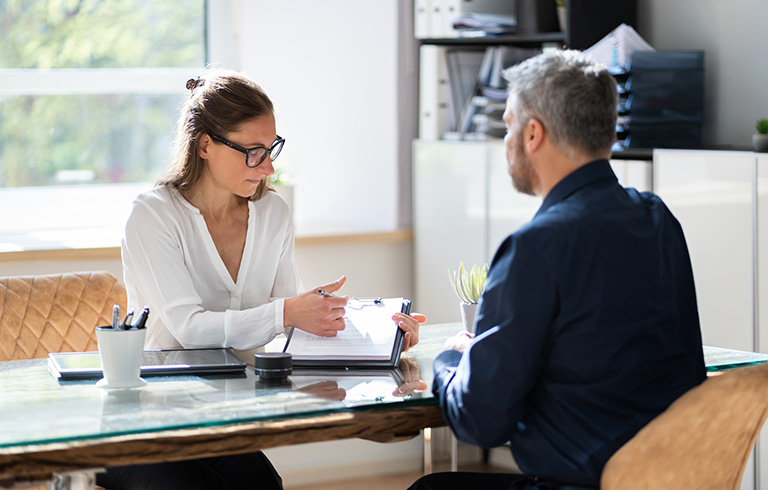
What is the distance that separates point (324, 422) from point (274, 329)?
1.79 ft

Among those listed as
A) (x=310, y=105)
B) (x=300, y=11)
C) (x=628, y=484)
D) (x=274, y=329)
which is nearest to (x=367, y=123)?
(x=310, y=105)

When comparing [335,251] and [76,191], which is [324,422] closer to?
[335,251]

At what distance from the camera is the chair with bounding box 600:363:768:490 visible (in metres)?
1.54

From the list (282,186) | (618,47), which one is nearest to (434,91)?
(282,186)

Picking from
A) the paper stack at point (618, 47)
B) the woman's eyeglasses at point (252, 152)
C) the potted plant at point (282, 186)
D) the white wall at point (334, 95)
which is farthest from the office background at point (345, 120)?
the woman's eyeglasses at point (252, 152)

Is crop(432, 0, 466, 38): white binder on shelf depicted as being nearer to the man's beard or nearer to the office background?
the office background

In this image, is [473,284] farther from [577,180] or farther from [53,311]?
[53,311]

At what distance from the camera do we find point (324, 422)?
1634 millimetres

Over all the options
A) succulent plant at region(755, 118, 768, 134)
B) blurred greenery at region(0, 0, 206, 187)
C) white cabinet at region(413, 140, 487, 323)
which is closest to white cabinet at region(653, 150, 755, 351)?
succulent plant at region(755, 118, 768, 134)

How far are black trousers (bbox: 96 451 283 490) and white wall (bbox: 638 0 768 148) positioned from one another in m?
1.86

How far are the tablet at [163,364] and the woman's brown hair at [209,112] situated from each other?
51 cm

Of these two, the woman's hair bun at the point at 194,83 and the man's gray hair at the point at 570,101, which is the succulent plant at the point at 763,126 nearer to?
the man's gray hair at the point at 570,101

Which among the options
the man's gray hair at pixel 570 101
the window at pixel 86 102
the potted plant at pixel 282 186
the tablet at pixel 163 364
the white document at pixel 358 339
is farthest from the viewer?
the window at pixel 86 102

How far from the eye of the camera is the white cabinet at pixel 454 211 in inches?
139
